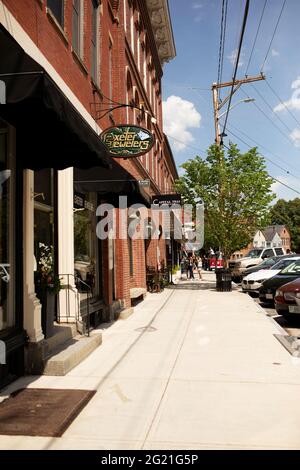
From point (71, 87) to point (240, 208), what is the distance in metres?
11.2

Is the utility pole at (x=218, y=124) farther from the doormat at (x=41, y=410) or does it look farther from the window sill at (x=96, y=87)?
the doormat at (x=41, y=410)

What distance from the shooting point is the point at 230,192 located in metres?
17.9

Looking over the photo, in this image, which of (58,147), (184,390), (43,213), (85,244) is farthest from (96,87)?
(184,390)

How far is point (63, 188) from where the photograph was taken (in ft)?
25.8

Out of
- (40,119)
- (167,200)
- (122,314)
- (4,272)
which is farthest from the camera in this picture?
(167,200)

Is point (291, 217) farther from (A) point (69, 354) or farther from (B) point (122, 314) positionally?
(A) point (69, 354)

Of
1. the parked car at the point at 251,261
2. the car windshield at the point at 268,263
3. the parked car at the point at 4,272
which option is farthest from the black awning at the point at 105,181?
the parked car at the point at 251,261

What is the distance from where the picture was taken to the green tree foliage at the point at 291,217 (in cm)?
9438

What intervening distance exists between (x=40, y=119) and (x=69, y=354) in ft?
11.0

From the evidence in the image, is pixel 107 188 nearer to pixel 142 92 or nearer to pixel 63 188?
pixel 63 188

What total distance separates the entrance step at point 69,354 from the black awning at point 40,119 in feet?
8.84

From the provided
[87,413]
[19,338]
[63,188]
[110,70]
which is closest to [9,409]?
[87,413]

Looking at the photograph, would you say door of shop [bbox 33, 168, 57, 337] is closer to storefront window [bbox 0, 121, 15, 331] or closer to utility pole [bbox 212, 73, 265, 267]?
storefront window [bbox 0, 121, 15, 331]

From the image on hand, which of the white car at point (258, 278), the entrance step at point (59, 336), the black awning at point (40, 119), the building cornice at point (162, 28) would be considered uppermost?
the building cornice at point (162, 28)
